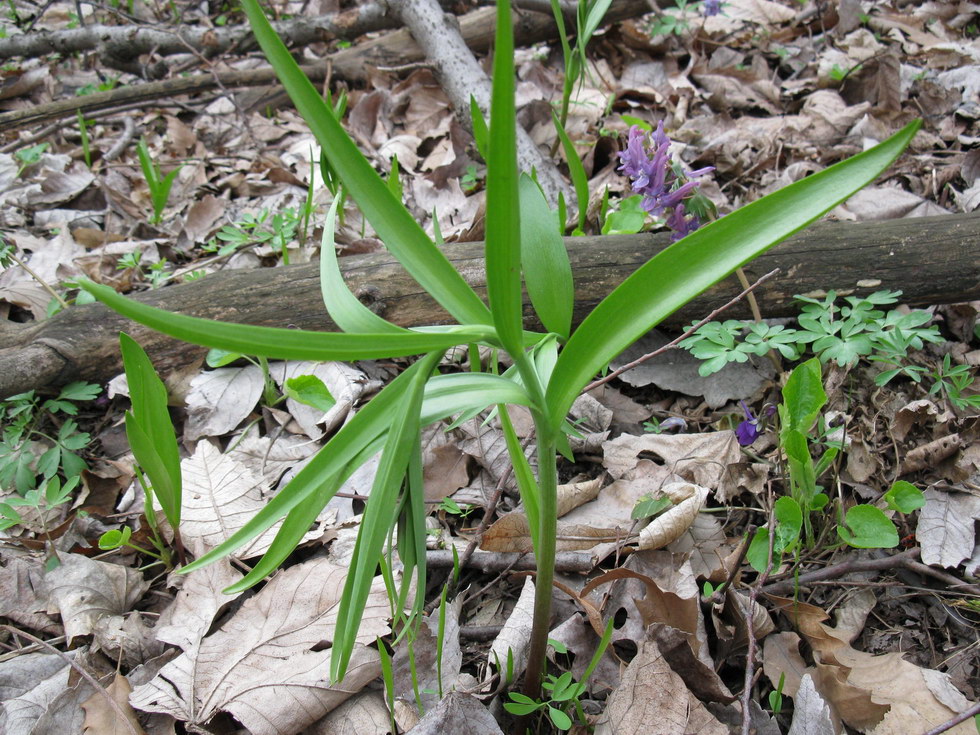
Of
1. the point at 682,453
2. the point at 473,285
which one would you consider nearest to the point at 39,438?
the point at 473,285

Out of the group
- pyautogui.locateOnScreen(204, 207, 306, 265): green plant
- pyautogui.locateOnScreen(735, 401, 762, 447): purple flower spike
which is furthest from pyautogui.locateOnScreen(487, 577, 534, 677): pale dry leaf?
pyautogui.locateOnScreen(204, 207, 306, 265): green plant

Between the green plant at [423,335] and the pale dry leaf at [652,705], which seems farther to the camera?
the pale dry leaf at [652,705]

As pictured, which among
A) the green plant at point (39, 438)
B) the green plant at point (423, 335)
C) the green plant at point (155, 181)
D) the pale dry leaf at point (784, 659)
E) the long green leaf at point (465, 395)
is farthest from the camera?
the green plant at point (155, 181)

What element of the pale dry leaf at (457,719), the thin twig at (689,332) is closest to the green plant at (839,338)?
the thin twig at (689,332)

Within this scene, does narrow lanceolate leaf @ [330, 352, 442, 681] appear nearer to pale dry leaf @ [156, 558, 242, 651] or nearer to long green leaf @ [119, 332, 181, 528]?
pale dry leaf @ [156, 558, 242, 651]

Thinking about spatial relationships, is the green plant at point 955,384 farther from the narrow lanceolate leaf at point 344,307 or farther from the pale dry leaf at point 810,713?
the narrow lanceolate leaf at point 344,307

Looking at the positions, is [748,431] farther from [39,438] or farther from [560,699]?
→ [39,438]
